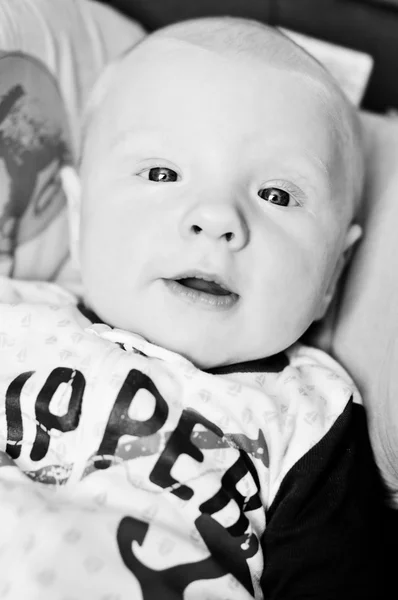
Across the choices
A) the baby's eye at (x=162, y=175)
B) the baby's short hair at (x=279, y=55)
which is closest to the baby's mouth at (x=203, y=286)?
the baby's eye at (x=162, y=175)

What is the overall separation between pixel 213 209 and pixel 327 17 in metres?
→ 0.76

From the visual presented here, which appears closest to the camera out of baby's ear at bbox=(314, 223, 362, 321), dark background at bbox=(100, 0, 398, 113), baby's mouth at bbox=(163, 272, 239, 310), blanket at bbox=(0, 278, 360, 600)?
blanket at bbox=(0, 278, 360, 600)

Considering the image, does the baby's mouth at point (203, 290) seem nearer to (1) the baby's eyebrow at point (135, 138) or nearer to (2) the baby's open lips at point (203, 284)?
(2) the baby's open lips at point (203, 284)

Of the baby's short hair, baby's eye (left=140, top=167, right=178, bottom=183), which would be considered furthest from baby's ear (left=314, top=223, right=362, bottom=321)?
baby's eye (left=140, top=167, right=178, bottom=183)

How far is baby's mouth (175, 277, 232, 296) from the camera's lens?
872mm

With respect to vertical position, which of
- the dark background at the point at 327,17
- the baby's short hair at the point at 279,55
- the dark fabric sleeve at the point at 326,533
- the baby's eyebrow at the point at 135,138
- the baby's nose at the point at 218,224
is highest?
the dark background at the point at 327,17

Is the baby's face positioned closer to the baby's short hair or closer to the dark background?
the baby's short hair

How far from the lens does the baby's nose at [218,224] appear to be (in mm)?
817

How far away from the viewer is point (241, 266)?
2.78 feet

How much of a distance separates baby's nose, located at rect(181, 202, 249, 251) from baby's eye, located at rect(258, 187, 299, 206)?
7 centimetres

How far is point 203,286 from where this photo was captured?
0.88 meters

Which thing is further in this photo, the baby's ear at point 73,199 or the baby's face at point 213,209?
the baby's ear at point 73,199

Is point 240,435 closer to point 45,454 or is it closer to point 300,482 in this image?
point 300,482

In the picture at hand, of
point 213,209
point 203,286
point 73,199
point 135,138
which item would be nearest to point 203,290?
point 203,286
